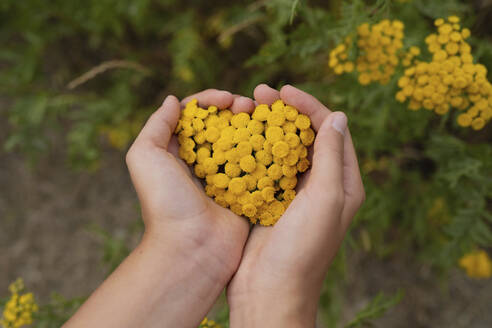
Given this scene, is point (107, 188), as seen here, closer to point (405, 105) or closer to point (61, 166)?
point (61, 166)

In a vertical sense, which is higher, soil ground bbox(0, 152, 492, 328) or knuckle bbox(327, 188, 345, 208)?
knuckle bbox(327, 188, 345, 208)

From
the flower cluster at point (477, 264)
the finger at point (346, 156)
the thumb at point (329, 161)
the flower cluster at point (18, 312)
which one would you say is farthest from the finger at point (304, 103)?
the flower cluster at point (477, 264)

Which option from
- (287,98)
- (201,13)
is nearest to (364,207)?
(287,98)

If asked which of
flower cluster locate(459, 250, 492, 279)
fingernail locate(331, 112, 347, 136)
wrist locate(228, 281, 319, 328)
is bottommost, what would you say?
flower cluster locate(459, 250, 492, 279)

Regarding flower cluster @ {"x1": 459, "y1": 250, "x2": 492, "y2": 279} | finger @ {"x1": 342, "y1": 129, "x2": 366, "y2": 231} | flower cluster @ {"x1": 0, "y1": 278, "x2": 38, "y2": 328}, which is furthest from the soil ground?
finger @ {"x1": 342, "y1": 129, "x2": 366, "y2": 231}

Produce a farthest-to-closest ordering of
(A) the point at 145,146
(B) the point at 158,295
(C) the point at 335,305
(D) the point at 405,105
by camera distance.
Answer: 1. (C) the point at 335,305
2. (D) the point at 405,105
3. (A) the point at 145,146
4. (B) the point at 158,295

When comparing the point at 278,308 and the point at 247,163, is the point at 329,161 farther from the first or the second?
the point at 278,308

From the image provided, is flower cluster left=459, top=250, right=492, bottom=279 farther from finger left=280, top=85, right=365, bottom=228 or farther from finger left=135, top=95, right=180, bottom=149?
finger left=135, top=95, right=180, bottom=149

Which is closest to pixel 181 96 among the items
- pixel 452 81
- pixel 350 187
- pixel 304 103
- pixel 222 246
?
pixel 304 103
